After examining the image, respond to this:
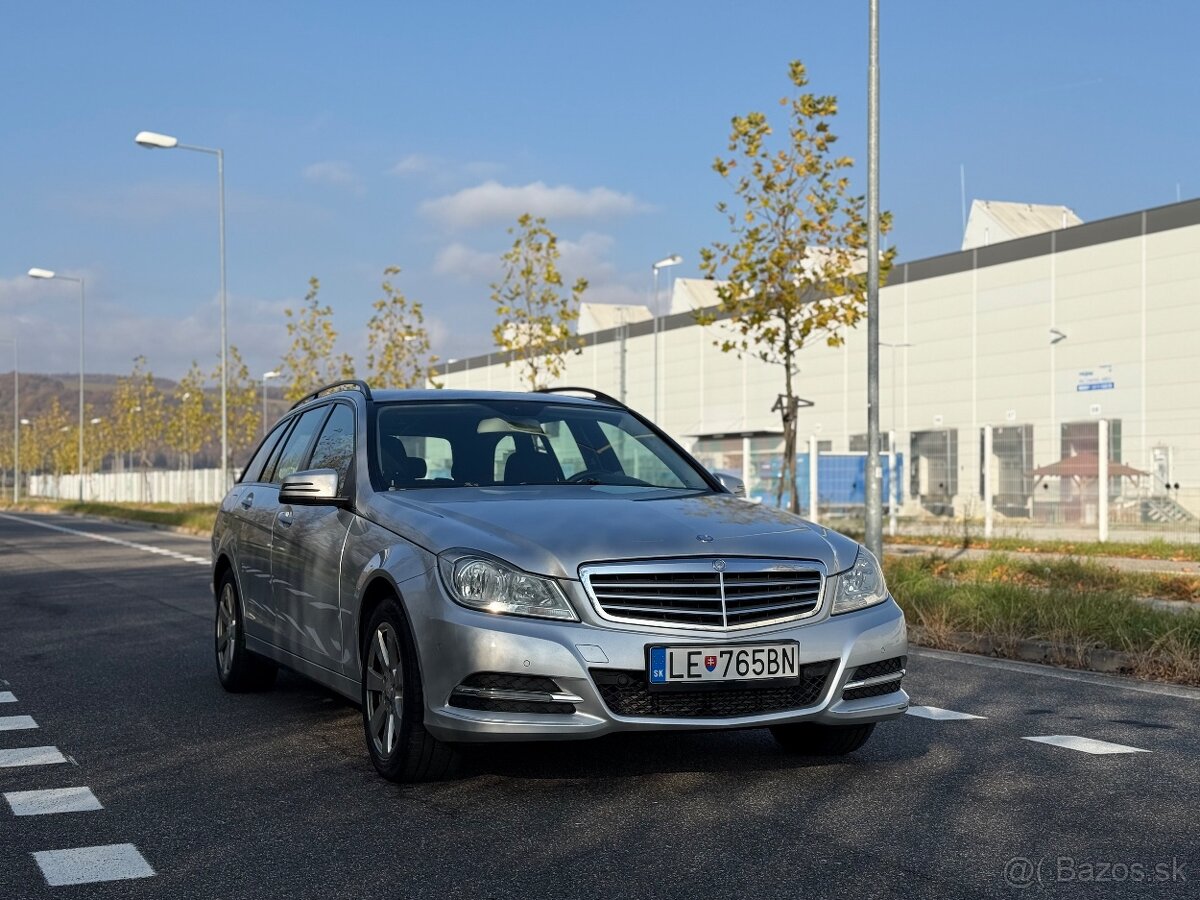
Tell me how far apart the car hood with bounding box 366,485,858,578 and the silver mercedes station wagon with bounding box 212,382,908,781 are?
0.04 ft

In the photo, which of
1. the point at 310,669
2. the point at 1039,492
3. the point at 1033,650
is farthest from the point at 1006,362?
the point at 310,669

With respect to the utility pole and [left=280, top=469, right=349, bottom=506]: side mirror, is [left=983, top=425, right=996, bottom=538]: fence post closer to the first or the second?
the utility pole

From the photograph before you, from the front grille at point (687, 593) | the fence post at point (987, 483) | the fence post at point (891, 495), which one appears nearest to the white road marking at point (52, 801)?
the front grille at point (687, 593)

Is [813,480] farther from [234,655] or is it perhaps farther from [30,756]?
[30,756]

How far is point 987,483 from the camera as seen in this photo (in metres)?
27.6

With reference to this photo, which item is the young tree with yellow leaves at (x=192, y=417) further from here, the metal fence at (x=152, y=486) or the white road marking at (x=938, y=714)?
the white road marking at (x=938, y=714)

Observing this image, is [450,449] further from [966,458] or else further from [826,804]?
[966,458]

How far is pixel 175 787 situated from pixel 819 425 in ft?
183

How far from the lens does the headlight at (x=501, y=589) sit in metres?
5.59

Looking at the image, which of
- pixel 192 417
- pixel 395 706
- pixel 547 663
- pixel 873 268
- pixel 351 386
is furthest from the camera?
pixel 192 417

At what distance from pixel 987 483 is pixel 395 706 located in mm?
22931

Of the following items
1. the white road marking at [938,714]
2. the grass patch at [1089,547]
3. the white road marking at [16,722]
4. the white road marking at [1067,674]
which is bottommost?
the grass patch at [1089,547]

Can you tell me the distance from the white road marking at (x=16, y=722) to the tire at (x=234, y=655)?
1165 mm

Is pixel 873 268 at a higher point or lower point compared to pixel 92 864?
higher
